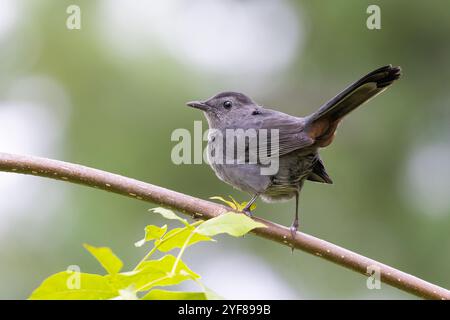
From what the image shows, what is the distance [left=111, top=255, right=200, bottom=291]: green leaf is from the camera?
4.92 feet

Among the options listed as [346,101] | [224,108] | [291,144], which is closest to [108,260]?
[346,101]

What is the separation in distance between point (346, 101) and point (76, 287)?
7.33 feet

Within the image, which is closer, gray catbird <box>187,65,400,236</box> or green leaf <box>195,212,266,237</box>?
green leaf <box>195,212,266,237</box>

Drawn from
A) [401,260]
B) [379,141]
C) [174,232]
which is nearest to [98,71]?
[379,141]

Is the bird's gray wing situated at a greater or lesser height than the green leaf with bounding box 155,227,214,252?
greater

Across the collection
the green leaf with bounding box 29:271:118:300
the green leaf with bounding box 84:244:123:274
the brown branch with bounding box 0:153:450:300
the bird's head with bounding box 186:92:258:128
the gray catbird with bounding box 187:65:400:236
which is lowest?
the green leaf with bounding box 29:271:118:300

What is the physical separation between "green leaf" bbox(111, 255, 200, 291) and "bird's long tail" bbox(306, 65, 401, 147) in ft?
6.05

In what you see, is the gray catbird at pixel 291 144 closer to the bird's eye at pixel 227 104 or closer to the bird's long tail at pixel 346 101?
the bird's long tail at pixel 346 101

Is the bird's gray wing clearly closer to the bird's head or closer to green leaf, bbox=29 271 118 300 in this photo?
the bird's head

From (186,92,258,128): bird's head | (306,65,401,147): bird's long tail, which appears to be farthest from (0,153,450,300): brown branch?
(186,92,258,128): bird's head

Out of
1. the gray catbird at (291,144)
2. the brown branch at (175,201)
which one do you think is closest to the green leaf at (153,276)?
the brown branch at (175,201)

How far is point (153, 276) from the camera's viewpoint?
1547 mm
